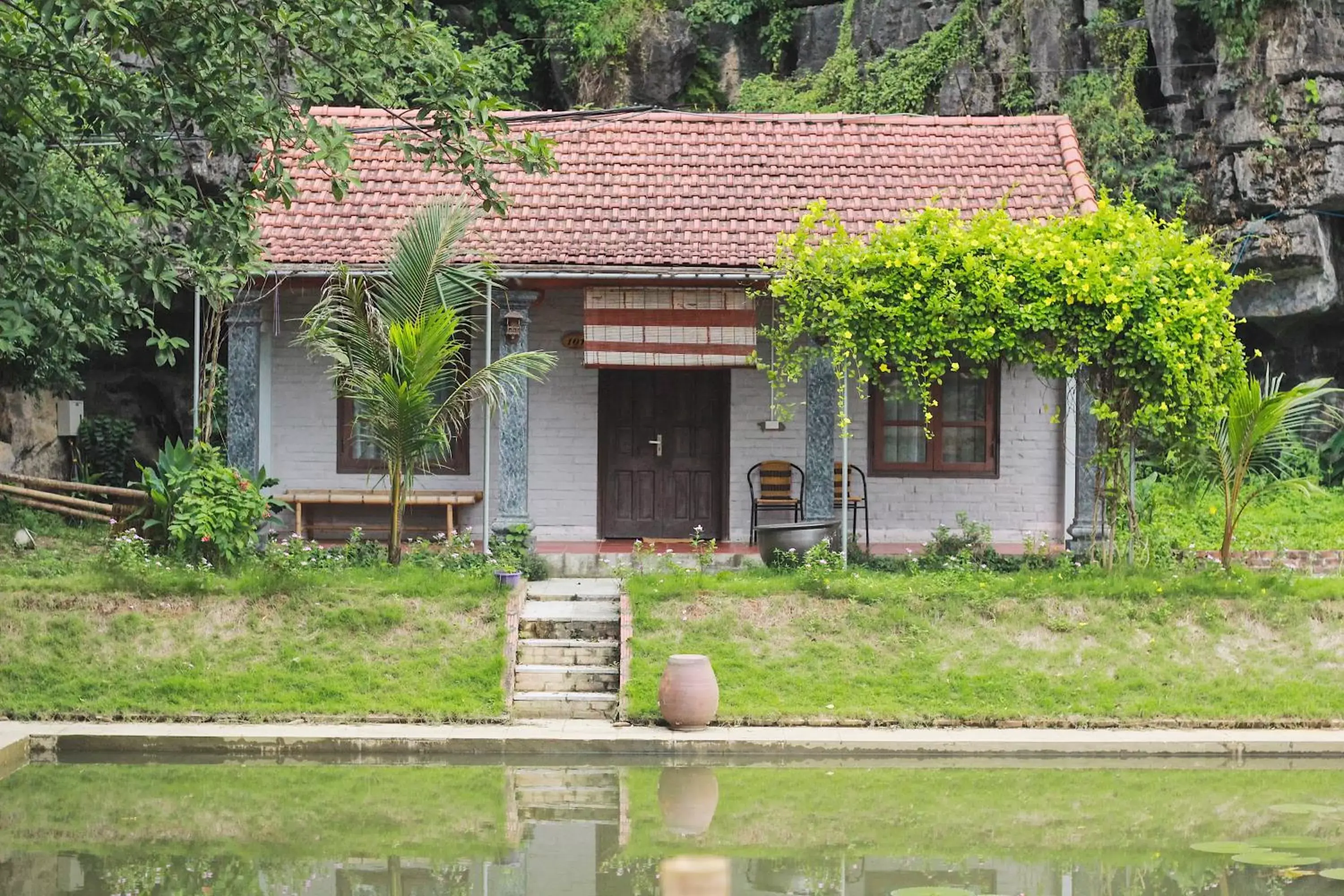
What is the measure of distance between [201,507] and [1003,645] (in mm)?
7163

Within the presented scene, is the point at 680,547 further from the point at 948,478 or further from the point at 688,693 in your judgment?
the point at 688,693

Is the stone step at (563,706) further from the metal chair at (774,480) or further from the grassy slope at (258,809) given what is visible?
the metal chair at (774,480)

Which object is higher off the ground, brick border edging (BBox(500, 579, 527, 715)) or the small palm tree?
the small palm tree

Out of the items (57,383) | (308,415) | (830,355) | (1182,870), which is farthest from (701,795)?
(57,383)

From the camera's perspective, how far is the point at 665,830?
31.1 ft

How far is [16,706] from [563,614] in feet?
14.6

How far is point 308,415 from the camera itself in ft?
56.6

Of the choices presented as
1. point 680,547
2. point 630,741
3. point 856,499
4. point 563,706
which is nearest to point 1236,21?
point 856,499

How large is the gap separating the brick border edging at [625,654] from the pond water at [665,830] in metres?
0.90

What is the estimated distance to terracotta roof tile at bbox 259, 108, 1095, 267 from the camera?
52.8 ft

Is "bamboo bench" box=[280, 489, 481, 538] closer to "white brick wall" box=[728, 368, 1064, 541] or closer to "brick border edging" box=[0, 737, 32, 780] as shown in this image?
"white brick wall" box=[728, 368, 1064, 541]

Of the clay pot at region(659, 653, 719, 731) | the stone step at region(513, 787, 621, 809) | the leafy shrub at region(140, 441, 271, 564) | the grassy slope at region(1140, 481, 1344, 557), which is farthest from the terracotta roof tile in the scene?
the stone step at region(513, 787, 621, 809)

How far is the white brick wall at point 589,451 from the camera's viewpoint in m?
17.2

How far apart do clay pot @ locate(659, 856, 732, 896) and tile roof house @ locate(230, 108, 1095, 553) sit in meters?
8.01
